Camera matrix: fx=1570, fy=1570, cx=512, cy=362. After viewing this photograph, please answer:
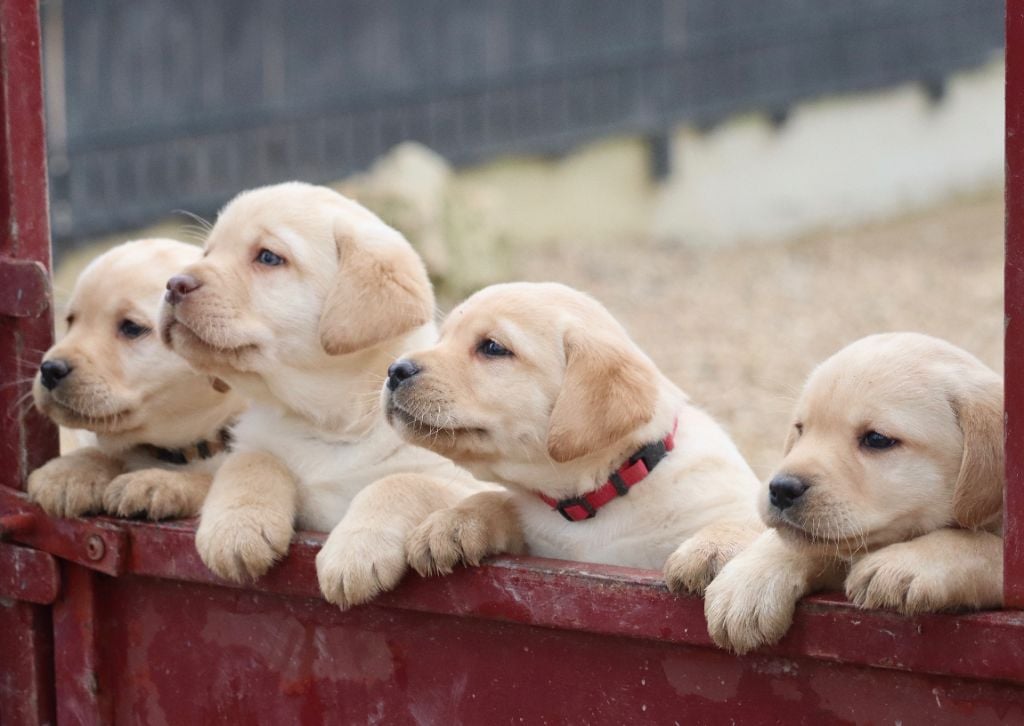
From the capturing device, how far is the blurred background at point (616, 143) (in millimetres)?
13234

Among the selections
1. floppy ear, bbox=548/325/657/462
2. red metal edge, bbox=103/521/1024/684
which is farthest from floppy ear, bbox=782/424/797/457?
red metal edge, bbox=103/521/1024/684

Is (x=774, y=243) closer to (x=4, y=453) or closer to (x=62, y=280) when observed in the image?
(x=62, y=280)

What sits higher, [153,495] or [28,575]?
[153,495]

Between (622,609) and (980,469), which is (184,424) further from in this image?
(980,469)

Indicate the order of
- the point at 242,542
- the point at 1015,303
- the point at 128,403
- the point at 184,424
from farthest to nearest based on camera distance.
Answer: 1. the point at 184,424
2. the point at 128,403
3. the point at 242,542
4. the point at 1015,303

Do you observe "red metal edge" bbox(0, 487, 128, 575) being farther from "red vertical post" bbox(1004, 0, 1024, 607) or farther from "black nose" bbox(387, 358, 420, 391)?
"red vertical post" bbox(1004, 0, 1024, 607)

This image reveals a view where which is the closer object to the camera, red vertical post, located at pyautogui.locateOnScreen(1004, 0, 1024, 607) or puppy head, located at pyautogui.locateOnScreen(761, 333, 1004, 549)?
red vertical post, located at pyautogui.locateOnScreen(1004, 0, 1024, 607)

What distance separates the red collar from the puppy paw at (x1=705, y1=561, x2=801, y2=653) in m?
0.74

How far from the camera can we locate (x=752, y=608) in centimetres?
309

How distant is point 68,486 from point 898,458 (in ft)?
7.32

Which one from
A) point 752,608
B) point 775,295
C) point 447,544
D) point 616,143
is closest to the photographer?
point 752,608

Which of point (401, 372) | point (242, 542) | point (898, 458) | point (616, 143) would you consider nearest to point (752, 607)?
point (898, 458)

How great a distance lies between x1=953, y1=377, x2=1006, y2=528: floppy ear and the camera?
314cm

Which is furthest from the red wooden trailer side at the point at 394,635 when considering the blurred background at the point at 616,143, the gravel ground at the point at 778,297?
the blurred background at the point at 616,143
